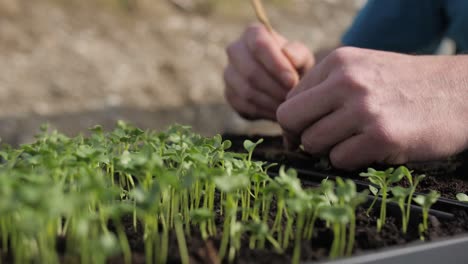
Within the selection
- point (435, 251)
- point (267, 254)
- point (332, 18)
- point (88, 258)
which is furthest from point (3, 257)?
point (332, 18)

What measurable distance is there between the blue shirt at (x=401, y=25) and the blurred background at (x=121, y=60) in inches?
29.5

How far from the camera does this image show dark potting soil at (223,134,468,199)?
3.06ft

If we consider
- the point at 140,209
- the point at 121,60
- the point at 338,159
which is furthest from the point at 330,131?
the point at 121,60

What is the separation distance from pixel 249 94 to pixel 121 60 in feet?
5.18

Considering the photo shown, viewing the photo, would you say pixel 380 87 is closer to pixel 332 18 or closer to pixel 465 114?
pixel 465 114

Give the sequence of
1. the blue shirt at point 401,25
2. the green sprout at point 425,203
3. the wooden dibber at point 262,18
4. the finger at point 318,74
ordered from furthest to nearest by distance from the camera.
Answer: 1. the blue shirt at point 401,25
2. the wooden dibber at point 262,18
3. the finger at point 318,74
4. the green sprout at point 425,203

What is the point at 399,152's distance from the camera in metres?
0.98

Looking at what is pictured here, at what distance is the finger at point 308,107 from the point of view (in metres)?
0.99

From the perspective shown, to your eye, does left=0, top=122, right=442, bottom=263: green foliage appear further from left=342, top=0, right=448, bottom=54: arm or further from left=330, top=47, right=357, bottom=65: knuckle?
left=342, top=0, right=448, bottom=54: arm

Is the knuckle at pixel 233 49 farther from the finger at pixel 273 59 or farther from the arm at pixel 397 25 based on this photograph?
the arm at pixel 397 25

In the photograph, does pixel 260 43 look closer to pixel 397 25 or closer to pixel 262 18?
pixel 262 18

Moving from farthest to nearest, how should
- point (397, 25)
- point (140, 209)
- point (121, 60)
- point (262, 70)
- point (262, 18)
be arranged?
point (121, 60)
point (397, 25)
point (262, 70)
point (262, 18)
point (140, 209)

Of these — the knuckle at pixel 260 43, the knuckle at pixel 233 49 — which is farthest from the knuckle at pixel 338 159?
the knuckle at pixel 233 49

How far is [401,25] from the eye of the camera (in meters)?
2.13
